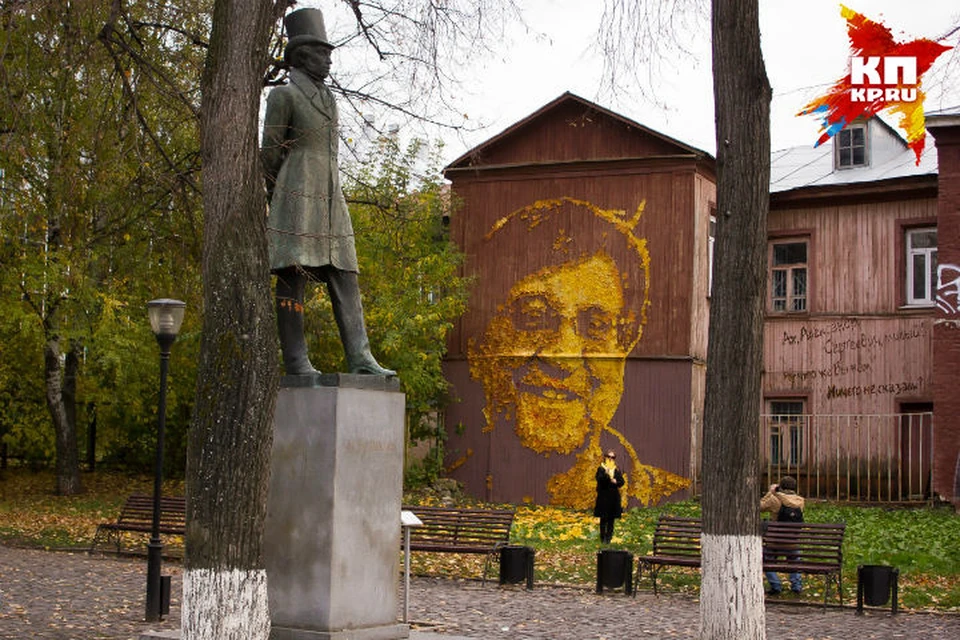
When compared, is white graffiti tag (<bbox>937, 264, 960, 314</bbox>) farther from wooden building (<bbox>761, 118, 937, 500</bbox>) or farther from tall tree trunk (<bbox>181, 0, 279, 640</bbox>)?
tall tree trunk (<bbox>181, 0, 279, 640</bbox>)

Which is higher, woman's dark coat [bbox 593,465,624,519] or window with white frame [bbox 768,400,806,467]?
window with white frame [bbox 768,400,806,467]

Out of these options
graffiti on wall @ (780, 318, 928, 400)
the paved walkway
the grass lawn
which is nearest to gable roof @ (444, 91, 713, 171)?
graffiti on wall @ (780, 318, 928, 400)

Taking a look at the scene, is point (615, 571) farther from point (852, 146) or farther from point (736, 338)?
point (852, 146)

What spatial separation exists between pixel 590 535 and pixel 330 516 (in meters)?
13.4

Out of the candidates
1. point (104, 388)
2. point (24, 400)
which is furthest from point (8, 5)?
point (24, 400)

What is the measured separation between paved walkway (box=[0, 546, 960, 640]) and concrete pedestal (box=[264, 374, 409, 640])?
895 mm

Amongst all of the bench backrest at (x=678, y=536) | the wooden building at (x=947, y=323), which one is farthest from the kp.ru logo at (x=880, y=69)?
the bench backrest at (x=678, y=536)

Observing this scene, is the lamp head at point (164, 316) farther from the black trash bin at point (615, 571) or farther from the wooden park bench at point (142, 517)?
the wooden park bench at point (142, 517)

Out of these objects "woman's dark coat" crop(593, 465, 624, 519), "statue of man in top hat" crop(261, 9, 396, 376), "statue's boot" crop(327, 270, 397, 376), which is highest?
"statue of man in top hat" crop(261, 9, 396, 376)

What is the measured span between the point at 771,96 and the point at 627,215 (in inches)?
727

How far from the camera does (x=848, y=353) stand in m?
29.8

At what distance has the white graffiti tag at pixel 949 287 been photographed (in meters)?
26.3

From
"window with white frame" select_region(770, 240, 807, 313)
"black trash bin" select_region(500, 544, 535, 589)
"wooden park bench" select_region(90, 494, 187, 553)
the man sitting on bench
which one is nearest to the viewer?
"black trash bin" select_region(500, 544, 535, 589)

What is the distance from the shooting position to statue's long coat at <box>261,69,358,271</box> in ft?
34.8
